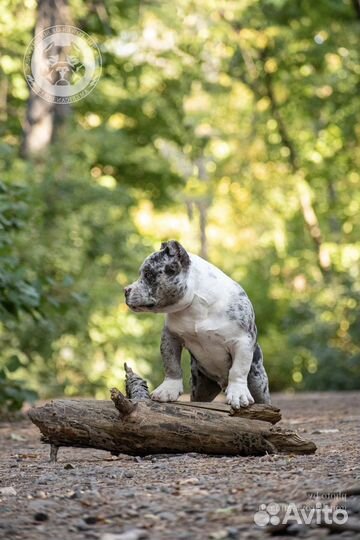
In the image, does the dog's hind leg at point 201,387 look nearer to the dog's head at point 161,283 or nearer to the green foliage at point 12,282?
the dog's head at point 161,283

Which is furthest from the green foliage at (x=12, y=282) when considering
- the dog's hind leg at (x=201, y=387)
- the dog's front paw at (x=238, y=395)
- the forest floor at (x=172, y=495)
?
the dog's front paw at (x=238, y=395)

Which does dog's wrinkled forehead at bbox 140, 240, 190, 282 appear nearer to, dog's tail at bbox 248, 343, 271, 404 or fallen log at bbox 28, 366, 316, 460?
fallen log at bbox 28, 366, 316, 460

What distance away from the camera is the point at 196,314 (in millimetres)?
5398

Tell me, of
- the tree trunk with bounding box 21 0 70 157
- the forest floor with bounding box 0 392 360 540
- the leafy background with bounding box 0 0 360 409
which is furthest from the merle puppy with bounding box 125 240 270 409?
the tree trunk with bounding box 21 0 70 157

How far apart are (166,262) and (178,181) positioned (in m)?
14.6

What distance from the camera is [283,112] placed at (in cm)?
2208

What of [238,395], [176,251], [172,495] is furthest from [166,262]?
[172,495]

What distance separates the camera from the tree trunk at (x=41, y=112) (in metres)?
14.1

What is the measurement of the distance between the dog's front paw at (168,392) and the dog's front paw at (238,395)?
296 millimetres

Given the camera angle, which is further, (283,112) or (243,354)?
(283,112)

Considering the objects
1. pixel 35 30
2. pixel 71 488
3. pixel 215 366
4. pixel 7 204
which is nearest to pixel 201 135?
pixel 35 30

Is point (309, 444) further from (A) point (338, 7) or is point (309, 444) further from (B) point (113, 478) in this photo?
(A) point (338, 7)

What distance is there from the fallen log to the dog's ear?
0.82 meters

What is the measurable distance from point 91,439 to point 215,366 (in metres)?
0.91
